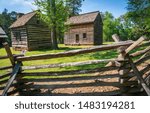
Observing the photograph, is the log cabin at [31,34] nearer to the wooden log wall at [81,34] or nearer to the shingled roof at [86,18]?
the shingled roof at [86,18]

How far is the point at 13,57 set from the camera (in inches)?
242

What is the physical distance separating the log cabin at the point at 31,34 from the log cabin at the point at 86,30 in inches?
166

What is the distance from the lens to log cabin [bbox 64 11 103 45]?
3093cm

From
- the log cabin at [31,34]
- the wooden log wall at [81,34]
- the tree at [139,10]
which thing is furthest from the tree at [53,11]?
Answer: the wooden log wall at [81,34]

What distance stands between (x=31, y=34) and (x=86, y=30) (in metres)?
8.58

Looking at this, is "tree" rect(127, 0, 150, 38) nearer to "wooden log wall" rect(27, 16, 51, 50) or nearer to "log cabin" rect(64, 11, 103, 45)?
"log cabin" rect(64, 11, 103, 45)

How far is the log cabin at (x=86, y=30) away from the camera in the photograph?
30.9 m

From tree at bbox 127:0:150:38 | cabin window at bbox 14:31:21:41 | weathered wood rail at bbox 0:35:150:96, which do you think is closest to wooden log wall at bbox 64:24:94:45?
cabin window at bbox 14:31:21:41

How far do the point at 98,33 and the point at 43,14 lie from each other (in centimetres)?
1246

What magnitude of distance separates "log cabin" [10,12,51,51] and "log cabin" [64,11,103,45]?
13.8 feet

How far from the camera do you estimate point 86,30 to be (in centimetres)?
3142

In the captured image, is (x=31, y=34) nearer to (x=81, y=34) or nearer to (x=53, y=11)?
(x=53, y=11)

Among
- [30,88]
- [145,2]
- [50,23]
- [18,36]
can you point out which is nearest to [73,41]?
[18,36]

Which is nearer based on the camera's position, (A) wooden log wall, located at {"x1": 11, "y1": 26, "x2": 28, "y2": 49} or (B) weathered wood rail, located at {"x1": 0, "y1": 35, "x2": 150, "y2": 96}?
(B) weathered wood rail, located at {"x1": 0, "y1": 35, "x2": 150, "y2": 96}
